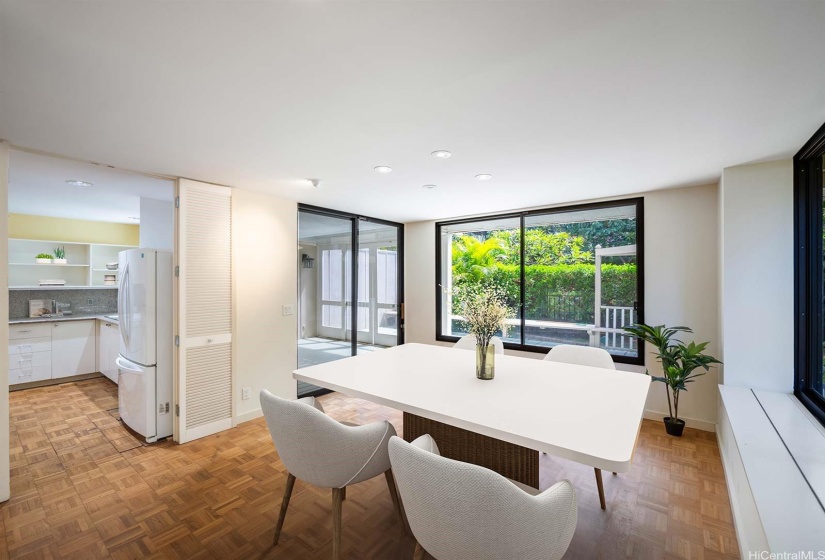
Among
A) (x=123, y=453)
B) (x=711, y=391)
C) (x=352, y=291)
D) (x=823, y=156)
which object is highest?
(x=823, y=156)

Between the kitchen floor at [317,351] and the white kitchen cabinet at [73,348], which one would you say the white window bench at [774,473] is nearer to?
the kitchen floor at [317,351]

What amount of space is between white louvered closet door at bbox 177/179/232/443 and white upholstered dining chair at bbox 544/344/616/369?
2908 mm

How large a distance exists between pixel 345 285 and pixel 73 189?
301cm

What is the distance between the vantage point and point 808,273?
245 cm

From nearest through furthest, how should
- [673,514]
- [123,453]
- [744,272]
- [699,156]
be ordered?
[673,514] → [699,156] → [744,272] → [123,453]

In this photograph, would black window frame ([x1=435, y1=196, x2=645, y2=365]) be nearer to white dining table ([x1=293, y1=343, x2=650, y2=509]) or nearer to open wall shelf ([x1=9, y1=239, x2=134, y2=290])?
white dining table ([x1=293, y1=343, x2=650, y2=509])

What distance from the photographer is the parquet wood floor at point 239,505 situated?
1.84m

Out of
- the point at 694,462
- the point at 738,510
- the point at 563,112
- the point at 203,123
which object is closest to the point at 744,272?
the point at 694,462

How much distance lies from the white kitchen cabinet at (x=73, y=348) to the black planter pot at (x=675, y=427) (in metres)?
7.03

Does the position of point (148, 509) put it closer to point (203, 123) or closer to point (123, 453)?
point (123, 453)

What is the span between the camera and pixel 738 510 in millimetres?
1956

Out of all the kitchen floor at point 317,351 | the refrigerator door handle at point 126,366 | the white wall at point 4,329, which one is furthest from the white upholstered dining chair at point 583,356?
the white wall at point 4,329

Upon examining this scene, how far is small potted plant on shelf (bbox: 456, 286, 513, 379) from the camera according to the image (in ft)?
6.43

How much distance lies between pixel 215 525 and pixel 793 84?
11.9ft
